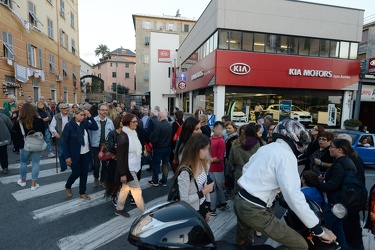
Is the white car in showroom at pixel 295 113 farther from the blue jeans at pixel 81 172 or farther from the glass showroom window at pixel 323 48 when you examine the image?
the blue jeans at pixel 81 172

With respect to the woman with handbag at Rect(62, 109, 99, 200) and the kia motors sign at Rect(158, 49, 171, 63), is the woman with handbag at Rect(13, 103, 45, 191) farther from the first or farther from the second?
the kia motors sign at Rect(158, 49, 171, 63)

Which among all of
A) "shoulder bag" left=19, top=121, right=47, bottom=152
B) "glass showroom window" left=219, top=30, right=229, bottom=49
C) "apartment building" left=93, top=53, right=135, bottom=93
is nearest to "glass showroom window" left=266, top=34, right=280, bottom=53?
"glass showroom window" left=219, top=30, right=229, bottom=49

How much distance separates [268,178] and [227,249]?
0.69m

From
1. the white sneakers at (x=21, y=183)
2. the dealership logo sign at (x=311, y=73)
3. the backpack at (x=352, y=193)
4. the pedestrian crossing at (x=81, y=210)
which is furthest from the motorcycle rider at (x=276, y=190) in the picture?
the dealership logo sign at (x=311, y=73)

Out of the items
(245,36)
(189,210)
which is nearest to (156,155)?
(189,210)

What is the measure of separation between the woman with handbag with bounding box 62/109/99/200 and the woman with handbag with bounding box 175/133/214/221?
119 inches

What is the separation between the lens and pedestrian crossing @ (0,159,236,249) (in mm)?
3412

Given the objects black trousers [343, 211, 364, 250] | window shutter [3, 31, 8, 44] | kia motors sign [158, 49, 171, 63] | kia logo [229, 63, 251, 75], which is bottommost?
black trousers [343, 211, 364, 250]

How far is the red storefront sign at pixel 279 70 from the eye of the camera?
1451cm

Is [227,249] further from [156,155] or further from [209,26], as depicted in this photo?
[209,26]

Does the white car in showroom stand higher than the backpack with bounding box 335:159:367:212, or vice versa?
the white car in showroom

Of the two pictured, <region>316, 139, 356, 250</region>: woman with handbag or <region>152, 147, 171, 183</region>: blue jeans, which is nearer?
<region>316, 139, 356, 250</region>: woman with handbag

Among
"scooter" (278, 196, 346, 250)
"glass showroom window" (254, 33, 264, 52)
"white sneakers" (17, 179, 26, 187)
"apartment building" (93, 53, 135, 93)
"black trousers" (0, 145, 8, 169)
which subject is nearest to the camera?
"scooter" (278, 196, 346, 250)

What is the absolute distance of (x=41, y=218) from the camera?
400 centimetres
